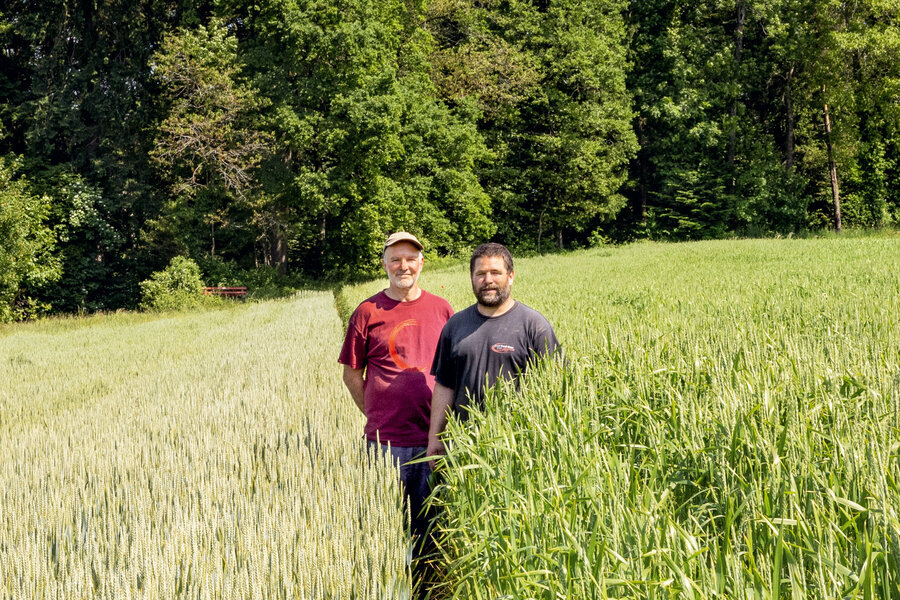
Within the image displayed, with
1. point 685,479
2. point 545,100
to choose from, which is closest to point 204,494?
point 685,479

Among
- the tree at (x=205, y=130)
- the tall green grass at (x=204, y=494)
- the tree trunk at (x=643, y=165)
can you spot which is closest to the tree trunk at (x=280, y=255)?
the tree at (x=205, y=130)

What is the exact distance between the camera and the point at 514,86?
118ft

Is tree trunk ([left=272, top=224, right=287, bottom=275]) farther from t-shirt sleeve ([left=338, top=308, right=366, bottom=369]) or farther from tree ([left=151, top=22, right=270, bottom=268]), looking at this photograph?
t-shirt sleeve ([left=338, top=308, right=366, bottom=369])

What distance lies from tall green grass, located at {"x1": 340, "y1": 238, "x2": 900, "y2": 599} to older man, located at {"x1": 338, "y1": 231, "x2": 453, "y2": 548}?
0.34 metres

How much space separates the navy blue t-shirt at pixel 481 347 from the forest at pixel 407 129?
76.6 ft

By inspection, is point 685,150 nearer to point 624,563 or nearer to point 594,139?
point 594,139

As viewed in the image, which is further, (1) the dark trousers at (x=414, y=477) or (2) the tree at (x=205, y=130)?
(2) the tree at (x=205, y=130)

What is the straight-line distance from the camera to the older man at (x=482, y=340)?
3.55 m

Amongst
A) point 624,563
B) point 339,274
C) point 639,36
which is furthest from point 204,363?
point 639,36

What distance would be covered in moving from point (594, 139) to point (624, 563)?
37559 millimetres

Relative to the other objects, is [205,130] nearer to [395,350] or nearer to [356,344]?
[356,344]

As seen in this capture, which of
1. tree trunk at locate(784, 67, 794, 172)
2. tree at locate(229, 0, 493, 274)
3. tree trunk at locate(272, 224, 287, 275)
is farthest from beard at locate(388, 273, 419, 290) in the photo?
tree trunk at locate(784, 67, 794, 172)

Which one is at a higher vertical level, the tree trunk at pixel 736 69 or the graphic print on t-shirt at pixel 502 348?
the tree trunk at pixel 736 69

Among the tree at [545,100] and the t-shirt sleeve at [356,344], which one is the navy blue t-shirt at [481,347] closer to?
the t-shirt sleeve at [356,344]
